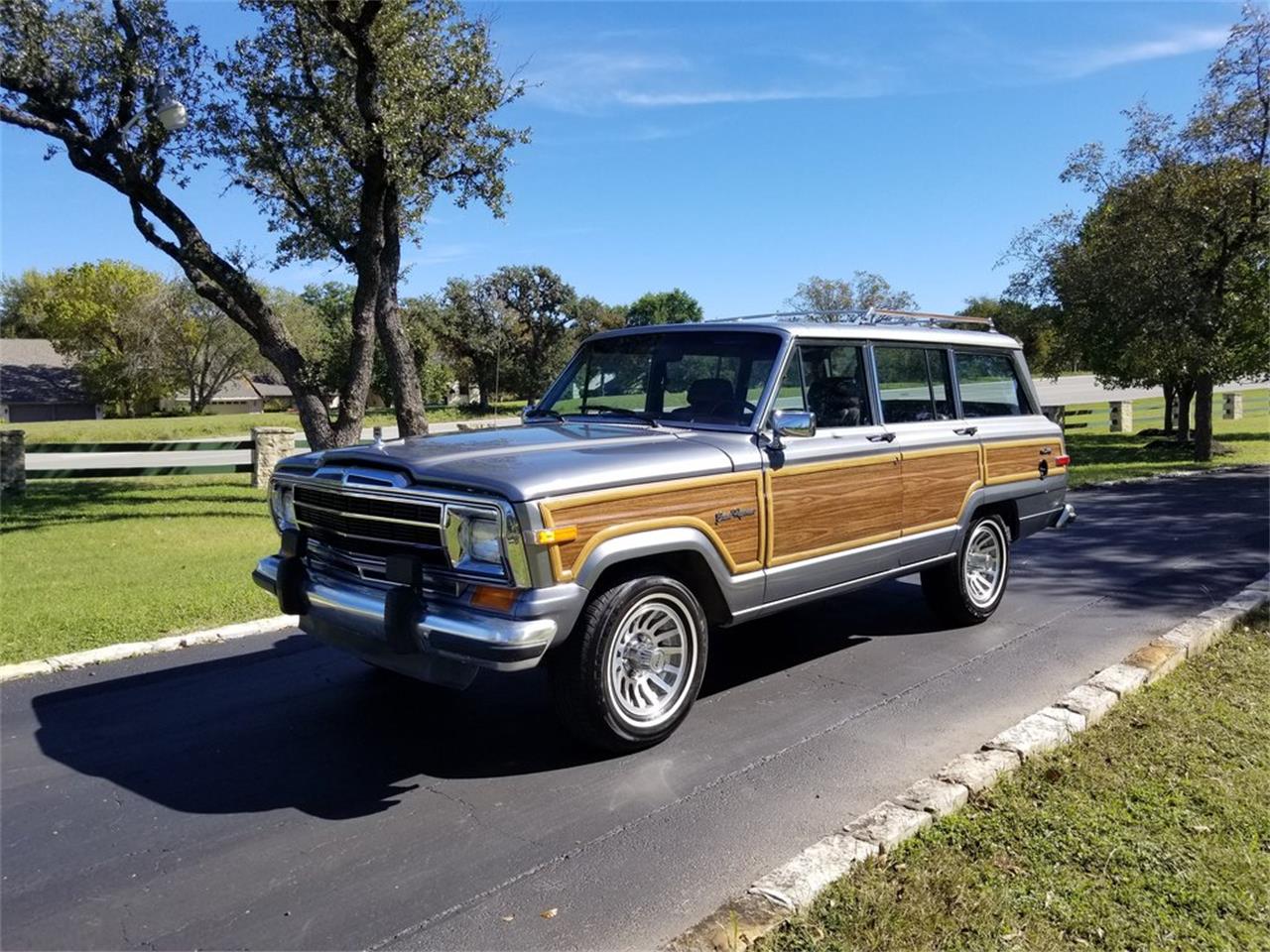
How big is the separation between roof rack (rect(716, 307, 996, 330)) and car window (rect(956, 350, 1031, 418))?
0.33 meters

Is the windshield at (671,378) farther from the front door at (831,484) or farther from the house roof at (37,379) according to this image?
the house roof at (37,379)

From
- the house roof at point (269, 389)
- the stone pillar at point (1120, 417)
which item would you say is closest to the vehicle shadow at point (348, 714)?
the stone pillar at point (1120, 417)

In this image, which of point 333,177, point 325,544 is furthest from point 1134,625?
point 333,177

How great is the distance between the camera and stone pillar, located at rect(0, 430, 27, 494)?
14.9 metres

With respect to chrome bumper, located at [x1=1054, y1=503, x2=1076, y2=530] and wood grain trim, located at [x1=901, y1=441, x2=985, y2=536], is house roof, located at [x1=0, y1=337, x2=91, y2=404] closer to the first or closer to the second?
chrome bumper, located at [x1=1054, y1=503, x2=1076, y2=530]

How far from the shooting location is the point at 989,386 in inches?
271

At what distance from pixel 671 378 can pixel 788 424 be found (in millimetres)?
1045

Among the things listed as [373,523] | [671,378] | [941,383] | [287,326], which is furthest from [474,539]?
[287,326]

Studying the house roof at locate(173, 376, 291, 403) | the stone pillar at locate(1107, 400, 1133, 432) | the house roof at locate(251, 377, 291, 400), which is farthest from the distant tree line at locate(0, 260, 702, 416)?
the stone pillar at locate(1107, 400, 1133, 432)

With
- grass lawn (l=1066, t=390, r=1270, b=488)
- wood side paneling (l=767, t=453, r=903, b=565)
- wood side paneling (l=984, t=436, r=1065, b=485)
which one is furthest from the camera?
grass lawn (l=1066, t=390, r=1270, b=488)

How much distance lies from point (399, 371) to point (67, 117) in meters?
5.85

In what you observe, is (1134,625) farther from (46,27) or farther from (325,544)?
(46,27)

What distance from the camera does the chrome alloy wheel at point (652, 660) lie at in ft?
13.9

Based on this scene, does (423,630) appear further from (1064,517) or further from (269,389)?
(269,389)
